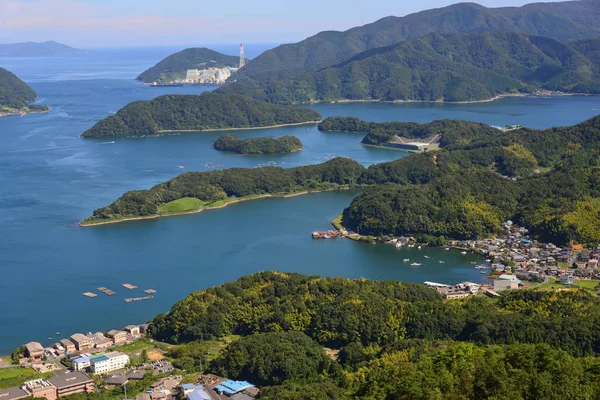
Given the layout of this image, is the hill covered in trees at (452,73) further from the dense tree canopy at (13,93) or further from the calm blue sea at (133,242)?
the calm blue sea at (133,242)

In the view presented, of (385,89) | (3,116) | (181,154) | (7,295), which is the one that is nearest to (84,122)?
(3,116)

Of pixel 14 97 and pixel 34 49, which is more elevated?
pixel 34 49

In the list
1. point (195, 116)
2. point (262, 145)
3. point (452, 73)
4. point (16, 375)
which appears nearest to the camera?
point (16, 375)

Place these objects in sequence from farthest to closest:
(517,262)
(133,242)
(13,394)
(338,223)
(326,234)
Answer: (338,223) < (326,234) < (133,242) < (517,262) < (13,394)

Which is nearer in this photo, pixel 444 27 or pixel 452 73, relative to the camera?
pixel 452 73

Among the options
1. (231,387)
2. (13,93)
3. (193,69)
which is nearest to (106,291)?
(231,387)

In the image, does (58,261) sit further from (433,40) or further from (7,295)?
(433,40)

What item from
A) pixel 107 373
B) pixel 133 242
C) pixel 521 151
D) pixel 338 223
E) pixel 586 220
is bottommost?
pixel 107 373

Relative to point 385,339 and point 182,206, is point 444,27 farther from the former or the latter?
point 385,339
